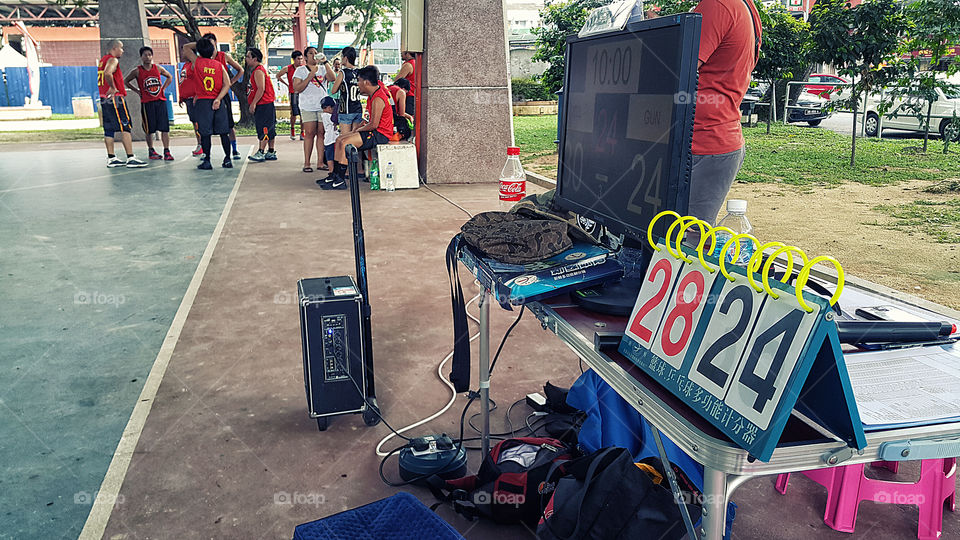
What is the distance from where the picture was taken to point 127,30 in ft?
60.2

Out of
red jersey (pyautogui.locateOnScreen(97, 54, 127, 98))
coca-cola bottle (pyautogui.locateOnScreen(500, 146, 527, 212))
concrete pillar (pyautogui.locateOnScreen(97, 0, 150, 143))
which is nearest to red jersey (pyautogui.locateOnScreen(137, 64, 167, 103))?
red jersey (pyautogui.locateOnScreen(97, 54, 127, 98))

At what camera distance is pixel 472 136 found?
1093 centimetres

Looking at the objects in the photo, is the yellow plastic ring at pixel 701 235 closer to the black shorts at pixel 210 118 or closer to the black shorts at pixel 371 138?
the black shorts at pixel 371 138

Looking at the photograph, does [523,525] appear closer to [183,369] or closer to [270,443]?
[270,443]

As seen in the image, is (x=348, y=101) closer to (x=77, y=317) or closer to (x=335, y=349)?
(x=77, y=317)

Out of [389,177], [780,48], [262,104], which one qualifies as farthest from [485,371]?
[780,48]

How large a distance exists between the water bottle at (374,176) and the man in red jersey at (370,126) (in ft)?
1.04

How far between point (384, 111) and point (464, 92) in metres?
1.26

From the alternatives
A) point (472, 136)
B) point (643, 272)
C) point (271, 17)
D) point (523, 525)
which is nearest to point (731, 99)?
point (643, 272)

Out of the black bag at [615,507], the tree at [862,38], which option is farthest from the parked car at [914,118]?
the black bag at [615,507]

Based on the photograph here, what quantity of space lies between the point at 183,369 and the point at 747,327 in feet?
11.6

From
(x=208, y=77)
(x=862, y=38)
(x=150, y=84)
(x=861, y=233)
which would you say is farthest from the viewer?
(x=150, y=84)

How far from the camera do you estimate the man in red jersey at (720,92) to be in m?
3.04

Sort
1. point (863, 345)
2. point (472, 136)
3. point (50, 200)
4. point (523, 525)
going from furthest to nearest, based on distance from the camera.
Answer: point (472, 136) < point (50, 200) < point (523, 525) < point (863, 345)
